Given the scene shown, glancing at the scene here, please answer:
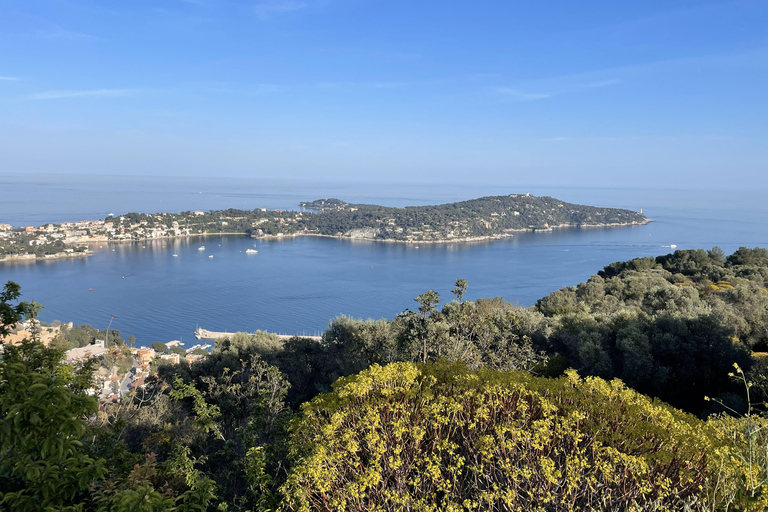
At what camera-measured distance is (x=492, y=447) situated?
2.84 meters

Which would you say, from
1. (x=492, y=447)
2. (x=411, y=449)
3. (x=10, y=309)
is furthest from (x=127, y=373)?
(x=492, y=447)

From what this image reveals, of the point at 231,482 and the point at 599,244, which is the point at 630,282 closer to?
the point at 231,482

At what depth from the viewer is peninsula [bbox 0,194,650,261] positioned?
53.2m

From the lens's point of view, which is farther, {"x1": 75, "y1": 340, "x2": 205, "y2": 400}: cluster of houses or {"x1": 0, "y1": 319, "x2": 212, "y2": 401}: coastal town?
{"x1": 75, "y1": 340, "x2": 205, "y2": 400}: cluster of houses

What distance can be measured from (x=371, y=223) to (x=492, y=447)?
61.2 meters

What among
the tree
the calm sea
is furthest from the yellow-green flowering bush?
the calm sea

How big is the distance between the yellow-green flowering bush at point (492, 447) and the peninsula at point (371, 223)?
51.6 m

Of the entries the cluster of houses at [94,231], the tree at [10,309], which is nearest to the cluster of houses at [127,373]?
the tree at [10,309]

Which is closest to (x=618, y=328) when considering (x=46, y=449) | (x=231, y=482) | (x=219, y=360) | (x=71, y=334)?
(x=231, y=482)

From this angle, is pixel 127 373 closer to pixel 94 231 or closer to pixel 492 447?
pixel 492 447

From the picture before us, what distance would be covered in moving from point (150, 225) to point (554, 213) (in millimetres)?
57457

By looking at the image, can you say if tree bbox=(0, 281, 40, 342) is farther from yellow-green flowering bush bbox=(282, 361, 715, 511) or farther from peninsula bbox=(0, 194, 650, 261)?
peninsula bbox=(0, 194, 650, 261)

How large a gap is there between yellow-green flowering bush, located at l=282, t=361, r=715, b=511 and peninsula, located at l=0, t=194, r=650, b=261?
51638 mm

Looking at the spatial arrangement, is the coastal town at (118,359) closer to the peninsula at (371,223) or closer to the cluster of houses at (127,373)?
the cluster of houses at (127,373)
